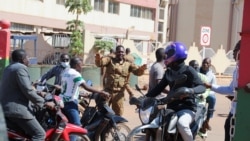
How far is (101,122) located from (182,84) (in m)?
2.17

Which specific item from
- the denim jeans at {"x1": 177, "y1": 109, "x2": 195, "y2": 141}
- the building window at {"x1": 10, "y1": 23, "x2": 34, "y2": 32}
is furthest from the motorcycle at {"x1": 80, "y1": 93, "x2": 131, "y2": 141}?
the building window at {"x1": 10, "y1": 23, "x2": 34, "y2": 32}

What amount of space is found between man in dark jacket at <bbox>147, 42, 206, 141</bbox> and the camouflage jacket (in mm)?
2705

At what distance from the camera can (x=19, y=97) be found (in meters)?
6.57

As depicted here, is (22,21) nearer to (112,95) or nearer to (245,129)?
(112,95)

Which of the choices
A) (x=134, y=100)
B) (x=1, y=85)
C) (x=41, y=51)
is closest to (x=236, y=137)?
(x=134, y=100)

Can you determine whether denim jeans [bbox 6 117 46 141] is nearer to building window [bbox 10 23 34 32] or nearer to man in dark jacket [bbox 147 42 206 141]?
man in dark jacket [bbox 147 42 206 141]

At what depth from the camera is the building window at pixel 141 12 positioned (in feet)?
165

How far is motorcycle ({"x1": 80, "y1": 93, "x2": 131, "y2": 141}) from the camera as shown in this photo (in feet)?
27.0

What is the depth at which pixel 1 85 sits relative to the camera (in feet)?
22.1

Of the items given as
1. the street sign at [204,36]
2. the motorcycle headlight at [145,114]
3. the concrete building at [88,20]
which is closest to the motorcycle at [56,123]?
the motorcycle headlight at [145,114]

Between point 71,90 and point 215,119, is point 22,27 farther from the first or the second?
point 71,90

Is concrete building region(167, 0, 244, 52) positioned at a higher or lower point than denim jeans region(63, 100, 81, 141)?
higher

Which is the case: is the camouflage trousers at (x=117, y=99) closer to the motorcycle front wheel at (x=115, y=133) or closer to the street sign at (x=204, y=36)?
the motorcycle front wheel at (x=115, y=133)

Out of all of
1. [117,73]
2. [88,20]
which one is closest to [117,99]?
[117,73]
